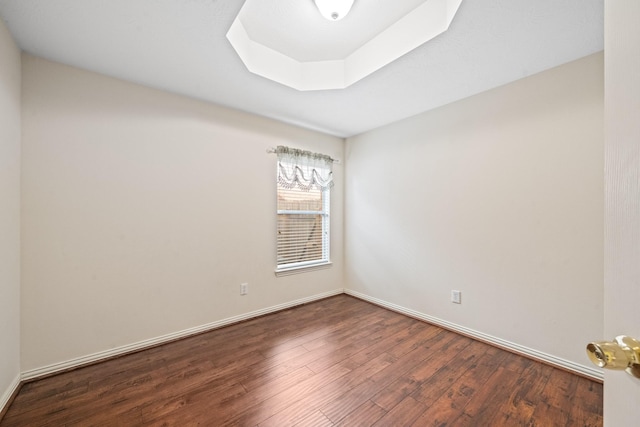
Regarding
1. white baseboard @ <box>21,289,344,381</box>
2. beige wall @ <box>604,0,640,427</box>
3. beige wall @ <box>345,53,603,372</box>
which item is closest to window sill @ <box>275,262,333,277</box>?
white baseboard @ <box>21,289,344,381</box>

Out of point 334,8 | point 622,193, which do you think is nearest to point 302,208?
point 334,8

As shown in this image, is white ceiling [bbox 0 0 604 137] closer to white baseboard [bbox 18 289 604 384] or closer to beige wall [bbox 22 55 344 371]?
beige wall [bbox 22 55 344 371]

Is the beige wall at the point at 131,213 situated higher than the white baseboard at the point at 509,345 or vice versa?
the beige wall at the point at 131,213

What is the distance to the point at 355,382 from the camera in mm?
1729

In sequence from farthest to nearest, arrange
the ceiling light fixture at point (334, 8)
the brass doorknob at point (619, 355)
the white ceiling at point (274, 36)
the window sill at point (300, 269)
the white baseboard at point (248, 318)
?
the window sill at point (300, 269)
the white baseboard at point (248, 318)
the ceiling light fixture at point (334, 8)
the white ceiling at point (274, 36)
the brass doorknob at point (619, 355)

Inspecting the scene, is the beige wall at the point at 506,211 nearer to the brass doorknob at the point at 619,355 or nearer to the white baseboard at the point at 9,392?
the brass doorknob at the point at 619,355

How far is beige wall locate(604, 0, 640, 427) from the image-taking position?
1.36 ft

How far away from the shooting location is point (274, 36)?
6.27 ft

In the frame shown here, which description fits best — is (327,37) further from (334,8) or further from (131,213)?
(131,213)

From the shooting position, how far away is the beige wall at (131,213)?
1795 mm

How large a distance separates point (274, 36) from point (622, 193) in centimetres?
218

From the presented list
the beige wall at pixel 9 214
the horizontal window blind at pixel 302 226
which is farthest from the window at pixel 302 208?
the beige wall at pixel 9 214

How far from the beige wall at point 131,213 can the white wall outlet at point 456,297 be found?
1973 mm

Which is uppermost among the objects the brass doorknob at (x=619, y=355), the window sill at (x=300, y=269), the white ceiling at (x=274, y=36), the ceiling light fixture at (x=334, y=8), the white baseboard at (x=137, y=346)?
the ceiling light fixture at (x=334, y=8)
